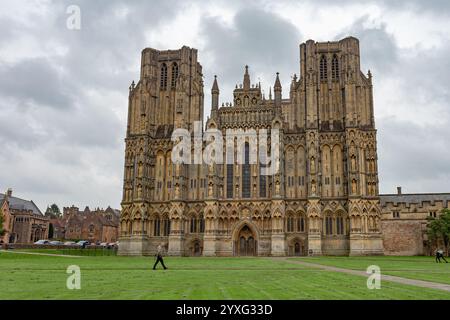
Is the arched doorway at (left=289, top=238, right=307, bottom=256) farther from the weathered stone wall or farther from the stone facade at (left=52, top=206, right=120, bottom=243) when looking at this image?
the stone facade at (left=52, top=206, right=120, bottom=243)

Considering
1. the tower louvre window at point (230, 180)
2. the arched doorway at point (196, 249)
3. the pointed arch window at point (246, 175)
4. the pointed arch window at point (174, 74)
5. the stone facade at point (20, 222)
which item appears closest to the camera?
the arched doorway at point (196, 249)

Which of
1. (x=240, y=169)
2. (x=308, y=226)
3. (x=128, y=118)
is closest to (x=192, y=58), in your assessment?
(x=128, y=118)

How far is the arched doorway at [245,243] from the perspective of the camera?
73.2m

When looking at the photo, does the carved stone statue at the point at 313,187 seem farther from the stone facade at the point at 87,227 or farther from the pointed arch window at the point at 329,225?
the stone facade at the point at 87,227

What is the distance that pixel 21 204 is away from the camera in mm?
119250

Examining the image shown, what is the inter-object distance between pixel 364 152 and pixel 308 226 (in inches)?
578

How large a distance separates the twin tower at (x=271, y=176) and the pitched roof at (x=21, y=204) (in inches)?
2089

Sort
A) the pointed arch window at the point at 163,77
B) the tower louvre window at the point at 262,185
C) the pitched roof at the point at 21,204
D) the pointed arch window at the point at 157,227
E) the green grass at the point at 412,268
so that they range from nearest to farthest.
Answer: the green grass at the point at 412,268
the tower louvre window at the point at 262,185
the pointed arch window at the point at 157,227
the pointed arch window at the point at 163,77
the pitched roof at the point at 21,204

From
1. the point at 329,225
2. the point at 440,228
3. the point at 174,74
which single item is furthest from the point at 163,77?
the point at 440,228

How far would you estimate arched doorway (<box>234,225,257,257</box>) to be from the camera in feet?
240

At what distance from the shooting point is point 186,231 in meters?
75.0

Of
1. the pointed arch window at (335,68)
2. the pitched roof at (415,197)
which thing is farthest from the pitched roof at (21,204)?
the pitched roof at (415,197)
